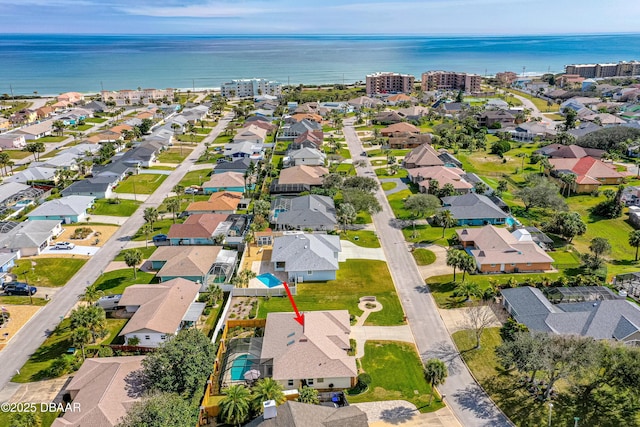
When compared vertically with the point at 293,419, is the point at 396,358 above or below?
below

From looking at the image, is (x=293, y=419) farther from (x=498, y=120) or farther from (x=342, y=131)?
(x=498, y=120)

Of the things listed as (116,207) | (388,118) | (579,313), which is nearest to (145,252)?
(116,207)

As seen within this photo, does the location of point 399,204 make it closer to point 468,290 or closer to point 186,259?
point 468,290

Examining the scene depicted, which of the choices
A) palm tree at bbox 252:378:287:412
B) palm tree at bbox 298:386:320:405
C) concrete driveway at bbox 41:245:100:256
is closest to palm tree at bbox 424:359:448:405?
palm tree at bbox 298:386:320:405

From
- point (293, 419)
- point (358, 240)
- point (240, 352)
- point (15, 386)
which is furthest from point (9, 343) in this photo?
point (358, 240)

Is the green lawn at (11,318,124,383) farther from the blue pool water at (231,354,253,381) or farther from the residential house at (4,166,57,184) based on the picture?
the residential house at (4,166,57,184)

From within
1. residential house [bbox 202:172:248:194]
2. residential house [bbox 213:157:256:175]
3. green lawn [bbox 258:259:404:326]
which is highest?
residential house [bbox 213:157:256:175]

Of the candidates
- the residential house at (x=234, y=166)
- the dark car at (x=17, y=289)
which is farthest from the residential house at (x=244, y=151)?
the dark car at (x=17, y=289)

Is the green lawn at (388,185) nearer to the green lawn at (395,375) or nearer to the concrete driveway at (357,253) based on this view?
the concrete driveway at (357,253)
